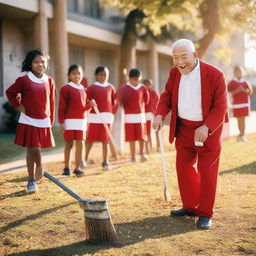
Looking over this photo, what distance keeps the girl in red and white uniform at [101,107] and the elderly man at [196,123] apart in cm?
362

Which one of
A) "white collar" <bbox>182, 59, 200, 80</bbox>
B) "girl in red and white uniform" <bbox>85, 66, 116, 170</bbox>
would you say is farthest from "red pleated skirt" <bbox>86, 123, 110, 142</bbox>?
"white collar" <bbox>182, 59, 200, 80</bbox>

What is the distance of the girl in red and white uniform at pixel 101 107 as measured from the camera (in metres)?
8.18

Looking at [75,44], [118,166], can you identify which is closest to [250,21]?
[75,44]

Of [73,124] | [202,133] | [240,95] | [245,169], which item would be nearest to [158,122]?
[202,133]

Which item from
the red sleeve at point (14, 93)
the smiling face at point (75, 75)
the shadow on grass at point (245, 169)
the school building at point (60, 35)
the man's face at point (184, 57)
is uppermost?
the school building at point (60, 35)

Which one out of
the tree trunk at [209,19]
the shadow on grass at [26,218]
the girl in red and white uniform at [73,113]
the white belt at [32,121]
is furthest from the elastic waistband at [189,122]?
the tree trunk at [209,19]

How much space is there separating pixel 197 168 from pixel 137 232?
0.89 m

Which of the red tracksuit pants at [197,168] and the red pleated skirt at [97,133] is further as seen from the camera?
the red pleated skirt at [97,133]

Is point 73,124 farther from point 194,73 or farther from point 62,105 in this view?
point 194,73

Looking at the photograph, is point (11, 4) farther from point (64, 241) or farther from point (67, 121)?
point (64, 241)

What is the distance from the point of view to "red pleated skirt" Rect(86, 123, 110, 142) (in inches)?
324

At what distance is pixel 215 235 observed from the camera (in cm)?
409

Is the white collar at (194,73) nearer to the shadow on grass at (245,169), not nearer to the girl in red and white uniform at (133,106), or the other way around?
the shadow on grass at (245,169)

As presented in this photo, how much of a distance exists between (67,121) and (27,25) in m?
9.91
